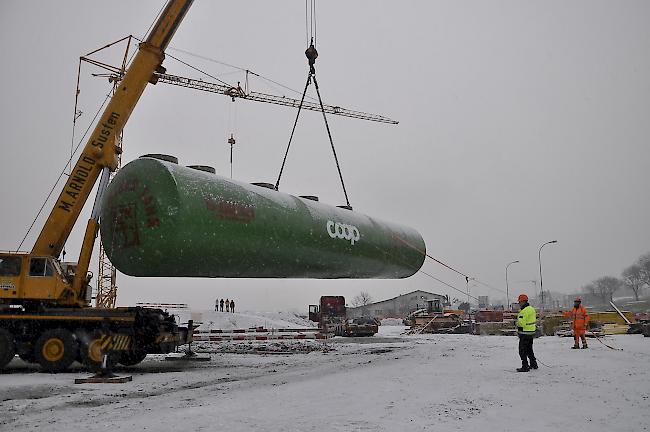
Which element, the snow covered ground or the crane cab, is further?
the crane cab

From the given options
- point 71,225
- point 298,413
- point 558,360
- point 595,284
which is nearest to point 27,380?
point 71,225

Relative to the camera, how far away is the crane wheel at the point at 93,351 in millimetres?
11184

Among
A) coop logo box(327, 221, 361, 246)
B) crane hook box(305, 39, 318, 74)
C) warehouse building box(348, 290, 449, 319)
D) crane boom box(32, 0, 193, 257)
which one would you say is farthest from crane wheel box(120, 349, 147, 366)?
warehouse building box(348, 290, 449, 319)

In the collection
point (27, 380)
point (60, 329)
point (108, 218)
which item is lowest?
point (27, 380)

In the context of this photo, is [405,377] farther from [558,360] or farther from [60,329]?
[60,329]

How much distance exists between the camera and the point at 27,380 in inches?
406

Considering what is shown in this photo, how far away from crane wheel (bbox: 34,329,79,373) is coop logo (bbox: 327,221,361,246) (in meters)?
6.17

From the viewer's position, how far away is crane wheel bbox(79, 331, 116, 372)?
11.2 metres

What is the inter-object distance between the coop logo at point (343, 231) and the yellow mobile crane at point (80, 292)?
4431 millimetres

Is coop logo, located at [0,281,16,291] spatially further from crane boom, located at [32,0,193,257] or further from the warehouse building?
the warehouse building

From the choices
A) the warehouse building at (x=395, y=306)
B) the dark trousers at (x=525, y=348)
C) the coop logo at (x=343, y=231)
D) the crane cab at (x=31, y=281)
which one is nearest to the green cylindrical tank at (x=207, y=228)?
the coop logo at (x=343, y=231)

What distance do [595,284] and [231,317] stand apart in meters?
143

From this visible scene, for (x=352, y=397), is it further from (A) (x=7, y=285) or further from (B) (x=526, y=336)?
(A) (x=7, y=285)

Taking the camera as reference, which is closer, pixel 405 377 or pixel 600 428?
pixel 600 428
